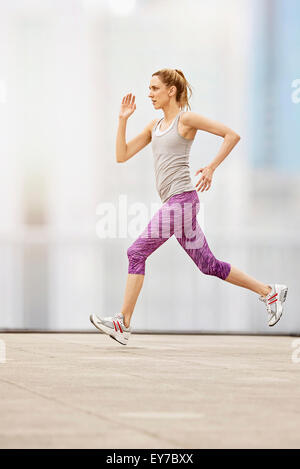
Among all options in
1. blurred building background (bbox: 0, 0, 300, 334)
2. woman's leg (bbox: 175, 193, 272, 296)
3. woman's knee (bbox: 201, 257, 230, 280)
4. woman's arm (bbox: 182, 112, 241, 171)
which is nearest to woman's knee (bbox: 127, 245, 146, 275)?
woman's leg (bbox: 175, 193, 272, 296)

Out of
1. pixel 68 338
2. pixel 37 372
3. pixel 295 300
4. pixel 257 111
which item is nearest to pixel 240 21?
pixel 257 111

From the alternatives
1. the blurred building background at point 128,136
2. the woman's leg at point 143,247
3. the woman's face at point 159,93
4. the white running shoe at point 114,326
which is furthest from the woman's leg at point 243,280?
the blurred building background at point 128,136

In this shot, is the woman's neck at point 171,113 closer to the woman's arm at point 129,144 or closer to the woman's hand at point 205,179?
the woman's arm at point 129,144

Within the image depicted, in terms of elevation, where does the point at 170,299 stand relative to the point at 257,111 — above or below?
below

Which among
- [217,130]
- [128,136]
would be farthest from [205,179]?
[128,136]

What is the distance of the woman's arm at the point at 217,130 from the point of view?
15.4 ft

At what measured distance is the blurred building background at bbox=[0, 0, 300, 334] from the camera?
625cm

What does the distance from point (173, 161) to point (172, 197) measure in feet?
0.58

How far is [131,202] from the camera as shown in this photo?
6.23 meters

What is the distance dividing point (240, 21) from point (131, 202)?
1329 mm

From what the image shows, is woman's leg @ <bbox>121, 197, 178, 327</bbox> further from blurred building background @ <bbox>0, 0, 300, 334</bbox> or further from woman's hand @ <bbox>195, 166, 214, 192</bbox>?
blurred building background @ <bbox>0, 0, 300, 334</bbox>

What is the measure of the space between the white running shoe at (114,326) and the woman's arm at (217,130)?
0.89 metres

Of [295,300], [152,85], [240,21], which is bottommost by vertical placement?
[295,300]
